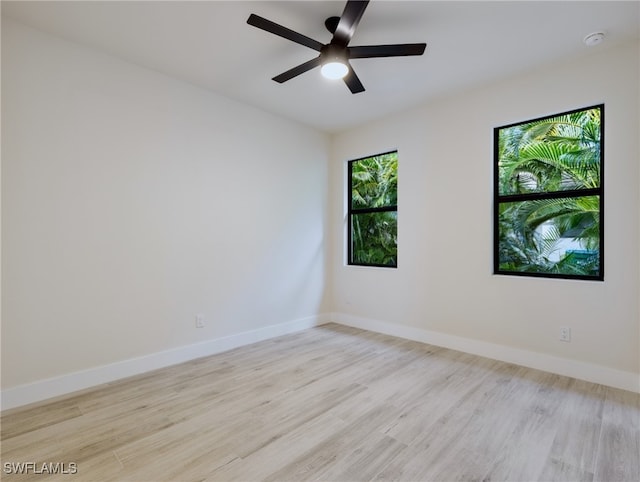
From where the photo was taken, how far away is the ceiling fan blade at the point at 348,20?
181cm

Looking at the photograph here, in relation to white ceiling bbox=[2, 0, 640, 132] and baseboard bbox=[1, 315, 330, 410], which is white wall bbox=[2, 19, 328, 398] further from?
white ceiling bbox=[2, 0, 640, 132]

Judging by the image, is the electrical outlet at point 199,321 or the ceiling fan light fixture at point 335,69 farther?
the electrical outlet at point 199,321

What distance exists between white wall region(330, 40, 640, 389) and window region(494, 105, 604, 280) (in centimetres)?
11

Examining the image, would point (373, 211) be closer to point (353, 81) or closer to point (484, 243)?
point (484, 243)

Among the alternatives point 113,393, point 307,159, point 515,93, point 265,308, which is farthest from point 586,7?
point 113,393

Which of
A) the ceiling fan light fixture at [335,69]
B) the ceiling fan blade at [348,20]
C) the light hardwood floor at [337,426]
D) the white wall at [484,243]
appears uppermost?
the ceiling fan blade at [348,20]

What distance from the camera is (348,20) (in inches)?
76.9

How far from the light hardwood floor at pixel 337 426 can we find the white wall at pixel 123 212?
49 centimetres

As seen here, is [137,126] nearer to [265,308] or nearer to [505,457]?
[265,308]

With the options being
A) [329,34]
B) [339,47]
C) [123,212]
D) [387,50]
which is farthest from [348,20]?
[123,212]

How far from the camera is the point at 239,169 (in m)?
3.60

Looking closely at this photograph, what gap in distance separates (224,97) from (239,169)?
77cm

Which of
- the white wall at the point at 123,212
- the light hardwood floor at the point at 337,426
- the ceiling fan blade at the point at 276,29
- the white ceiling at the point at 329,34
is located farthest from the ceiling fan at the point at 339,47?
the light hardwood floor at the point at 337,426

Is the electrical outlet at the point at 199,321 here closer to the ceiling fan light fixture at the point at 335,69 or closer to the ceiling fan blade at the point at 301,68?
the ceiling fan blade at the point at 301,68
